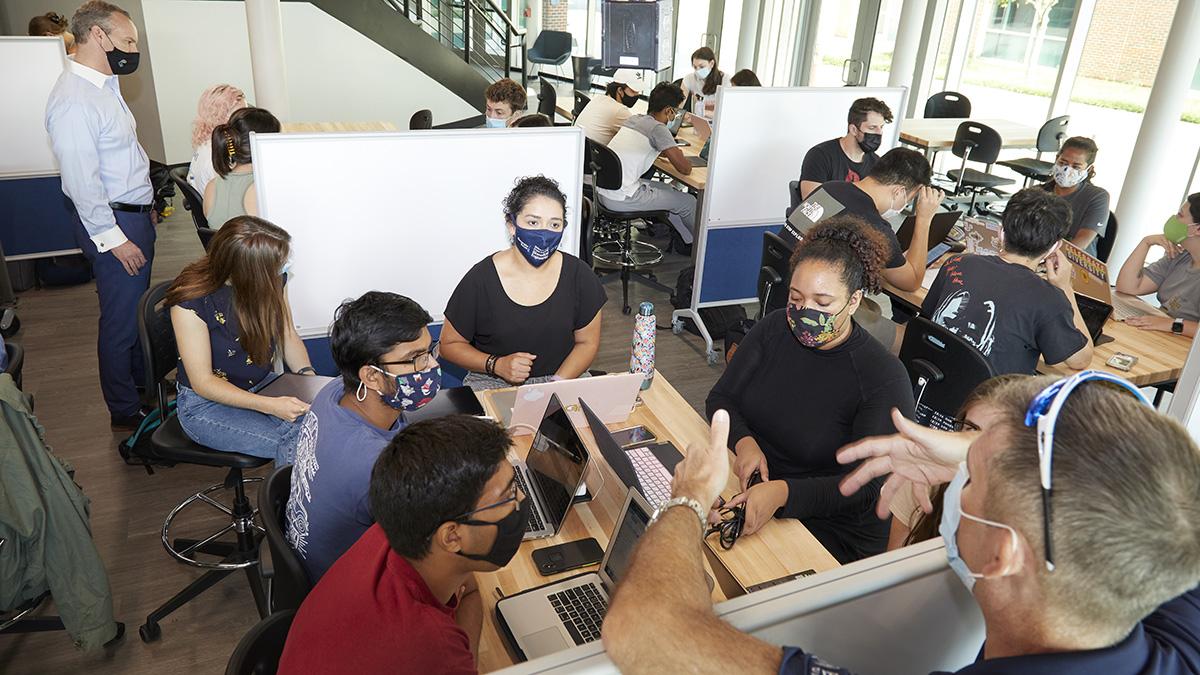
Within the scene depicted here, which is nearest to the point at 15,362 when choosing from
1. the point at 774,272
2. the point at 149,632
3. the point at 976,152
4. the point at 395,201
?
the point at 149,632

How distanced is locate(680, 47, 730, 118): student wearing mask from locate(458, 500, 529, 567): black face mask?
19.6ft

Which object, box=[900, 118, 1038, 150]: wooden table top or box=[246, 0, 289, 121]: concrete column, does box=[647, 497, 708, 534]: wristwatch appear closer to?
box=[246, 0, 289, 121]: concrete column

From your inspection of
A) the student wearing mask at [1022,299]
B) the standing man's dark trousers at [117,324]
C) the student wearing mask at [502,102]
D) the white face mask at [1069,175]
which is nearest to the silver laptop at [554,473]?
the student wearing mask at [1022,299]

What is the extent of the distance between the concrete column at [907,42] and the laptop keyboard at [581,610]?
23.6ft

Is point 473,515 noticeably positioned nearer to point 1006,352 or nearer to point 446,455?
point 446,455

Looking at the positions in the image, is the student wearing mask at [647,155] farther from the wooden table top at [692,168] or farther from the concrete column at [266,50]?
the concrete column at [266,50]

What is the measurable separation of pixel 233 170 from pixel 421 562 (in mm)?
2690

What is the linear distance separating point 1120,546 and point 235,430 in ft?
8.09

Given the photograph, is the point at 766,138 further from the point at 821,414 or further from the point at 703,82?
the point at 703,82

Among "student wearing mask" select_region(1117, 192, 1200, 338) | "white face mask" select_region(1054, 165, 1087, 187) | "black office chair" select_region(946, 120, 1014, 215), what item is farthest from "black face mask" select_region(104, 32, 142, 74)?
"black office chair" select_region(946, 120, 1014, 215)

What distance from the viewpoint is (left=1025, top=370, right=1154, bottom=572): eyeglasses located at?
82 cm

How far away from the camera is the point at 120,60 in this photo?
3535 mm

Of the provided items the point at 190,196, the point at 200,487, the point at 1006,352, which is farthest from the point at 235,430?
the point at 1006,352

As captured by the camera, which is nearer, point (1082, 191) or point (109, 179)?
point (109, 179)
